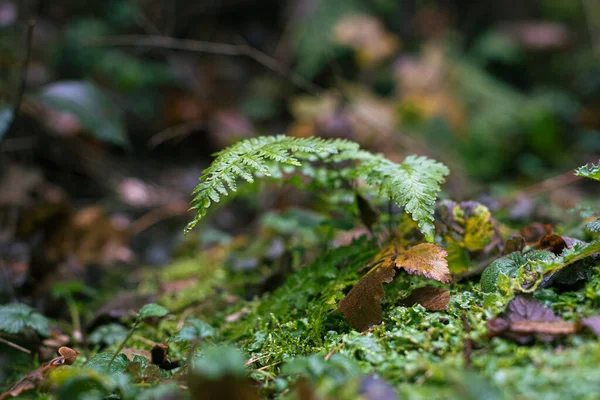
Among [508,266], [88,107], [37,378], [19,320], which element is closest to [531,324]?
[508,266]

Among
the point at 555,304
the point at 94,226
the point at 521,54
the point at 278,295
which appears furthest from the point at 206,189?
the point at 521,54

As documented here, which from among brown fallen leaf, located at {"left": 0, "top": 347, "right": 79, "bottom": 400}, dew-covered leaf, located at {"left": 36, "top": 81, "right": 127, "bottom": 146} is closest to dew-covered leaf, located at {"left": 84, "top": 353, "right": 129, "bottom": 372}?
brown fallen leaf, located at {"left": 0, "top": 347, "right": 79, "bottom": 400}

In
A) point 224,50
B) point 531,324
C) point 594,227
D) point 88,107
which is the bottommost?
point 531,324

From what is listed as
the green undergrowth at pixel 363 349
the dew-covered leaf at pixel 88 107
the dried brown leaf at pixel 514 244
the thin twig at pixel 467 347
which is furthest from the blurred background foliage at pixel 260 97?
the thin twig at pixel 467 347

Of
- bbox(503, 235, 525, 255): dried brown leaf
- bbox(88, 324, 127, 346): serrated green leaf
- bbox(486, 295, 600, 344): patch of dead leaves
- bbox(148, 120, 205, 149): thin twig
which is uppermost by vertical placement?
bbox(148, 120, 205, 149): thin twig

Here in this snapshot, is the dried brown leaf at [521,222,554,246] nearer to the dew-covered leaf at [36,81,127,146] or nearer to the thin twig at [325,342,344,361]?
the thin twig at [325,342,344,361]

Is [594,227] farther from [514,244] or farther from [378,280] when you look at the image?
[378,280]
